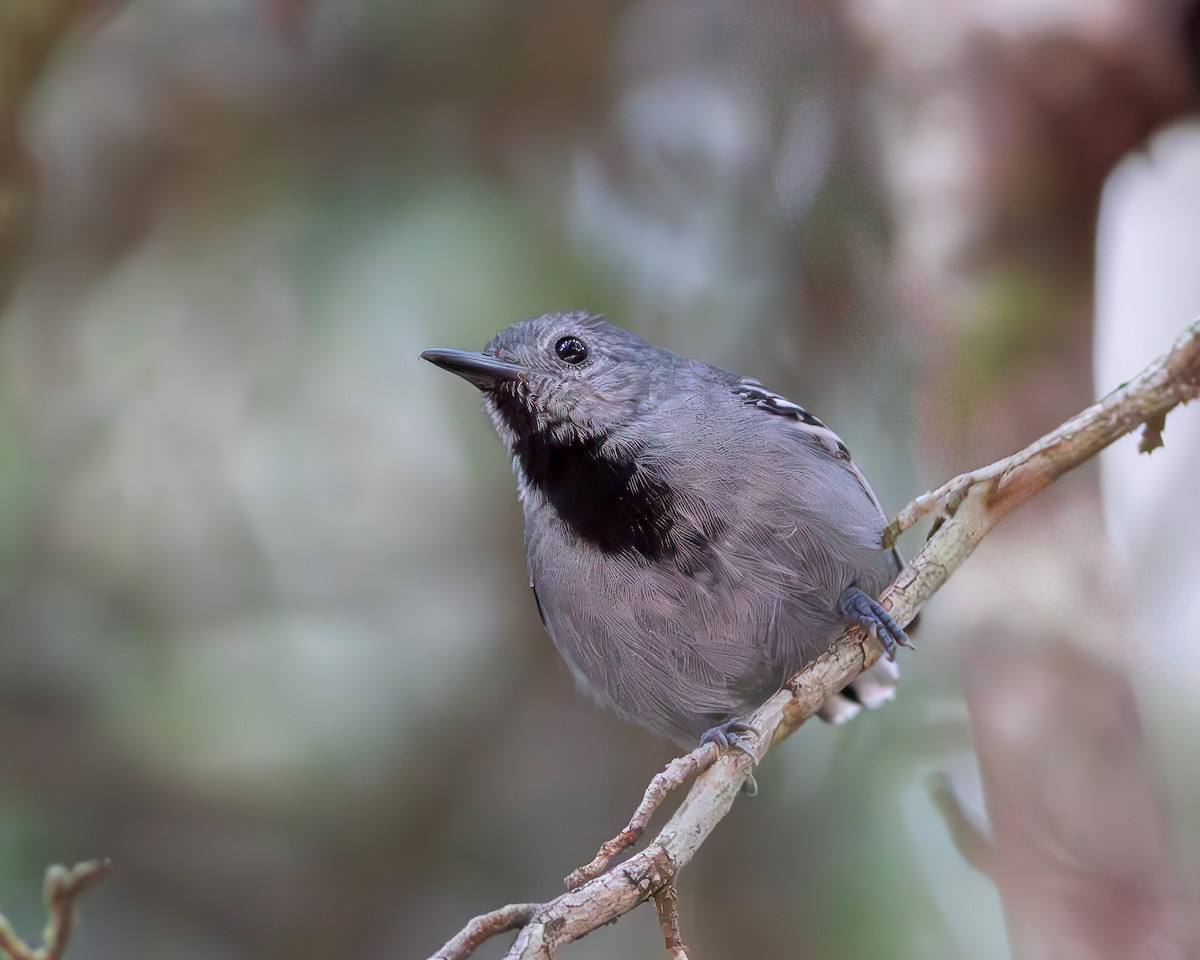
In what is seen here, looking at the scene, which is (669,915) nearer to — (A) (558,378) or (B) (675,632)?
(B) (675,632)

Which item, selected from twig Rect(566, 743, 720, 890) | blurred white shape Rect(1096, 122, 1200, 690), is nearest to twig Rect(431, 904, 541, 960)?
twig Rect(566, 743, 720, 890)

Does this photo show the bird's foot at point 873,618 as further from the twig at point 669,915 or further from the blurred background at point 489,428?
the twig at point 669,915

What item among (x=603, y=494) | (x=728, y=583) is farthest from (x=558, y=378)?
(x=728, y=583)

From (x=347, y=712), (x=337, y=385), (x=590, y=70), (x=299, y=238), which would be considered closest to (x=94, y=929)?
(x=347, y=712)

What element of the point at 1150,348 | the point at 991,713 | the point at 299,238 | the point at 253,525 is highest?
the point at 299,238

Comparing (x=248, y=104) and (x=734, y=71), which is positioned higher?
(x=248, y=104)

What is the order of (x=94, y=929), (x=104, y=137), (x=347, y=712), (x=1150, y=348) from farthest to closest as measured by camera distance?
(x=104, y=137)
(x=347, y=712)
(x=94, y=929)
(x=1150, y=348)

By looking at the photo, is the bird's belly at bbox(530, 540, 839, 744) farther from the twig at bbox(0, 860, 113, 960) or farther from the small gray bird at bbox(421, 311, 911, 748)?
the twig at bbox(0, 860, 113, 960)

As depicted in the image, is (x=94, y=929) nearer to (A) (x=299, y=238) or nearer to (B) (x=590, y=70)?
(A) (x=299, y=238)

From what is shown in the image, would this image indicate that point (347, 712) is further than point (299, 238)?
No
